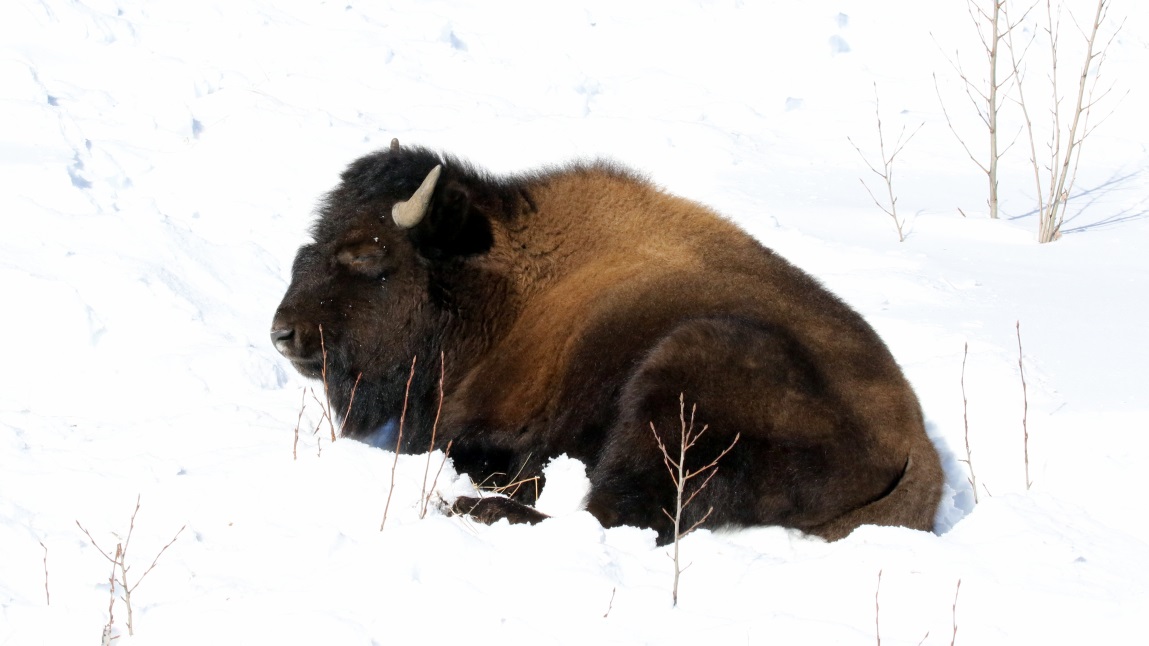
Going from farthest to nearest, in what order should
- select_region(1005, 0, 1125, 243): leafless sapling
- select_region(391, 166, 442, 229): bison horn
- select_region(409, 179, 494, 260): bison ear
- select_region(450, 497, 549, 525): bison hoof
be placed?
select_region(1005, 0, 1125, 243): leafless sapling, select_region(409, 179, 494, 260): bison ear, select_region(391, 166, 442, 229): bison horn, select_region(450, 497, 549, 525): bison hoof

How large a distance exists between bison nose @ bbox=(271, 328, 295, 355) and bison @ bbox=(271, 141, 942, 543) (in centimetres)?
1

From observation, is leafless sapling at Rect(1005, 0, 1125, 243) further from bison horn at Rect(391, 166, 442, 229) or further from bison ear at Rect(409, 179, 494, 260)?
bison horn at Rect(391, 166, 442, 229)

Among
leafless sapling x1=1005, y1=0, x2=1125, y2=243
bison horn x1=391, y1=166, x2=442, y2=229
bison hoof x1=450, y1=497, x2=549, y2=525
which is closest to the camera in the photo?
bison hoof x1=450, y1=497, x2=549, y2=525

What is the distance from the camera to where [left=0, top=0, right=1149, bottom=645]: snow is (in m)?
2.94

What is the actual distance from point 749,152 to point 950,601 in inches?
290

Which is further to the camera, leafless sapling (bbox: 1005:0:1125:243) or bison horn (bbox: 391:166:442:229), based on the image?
leafless sapling (bbox: 1005:0:1125:243)

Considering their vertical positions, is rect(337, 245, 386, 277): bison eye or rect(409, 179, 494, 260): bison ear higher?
rect(409, 179, 494, 260): bison ear

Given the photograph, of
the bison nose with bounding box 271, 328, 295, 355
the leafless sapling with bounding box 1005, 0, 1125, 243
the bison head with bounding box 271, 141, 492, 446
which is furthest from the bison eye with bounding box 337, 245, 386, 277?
the leafless sapling with bounding box 1005, 0, 1125, 243

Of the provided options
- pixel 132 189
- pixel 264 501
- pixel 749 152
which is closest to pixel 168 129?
pixel 132 189

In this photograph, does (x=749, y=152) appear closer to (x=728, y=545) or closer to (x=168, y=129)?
(x=168, y=129)

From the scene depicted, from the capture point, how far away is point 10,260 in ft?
18.5

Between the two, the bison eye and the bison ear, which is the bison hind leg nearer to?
the bison ear

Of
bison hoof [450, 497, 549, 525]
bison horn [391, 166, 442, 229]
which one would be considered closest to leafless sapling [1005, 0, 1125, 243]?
bison horn [391, 166, 442, 229]

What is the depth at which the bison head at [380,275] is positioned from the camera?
15.5 ft
